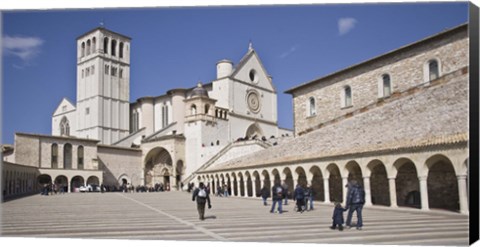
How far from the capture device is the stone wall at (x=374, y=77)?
70.7 feet

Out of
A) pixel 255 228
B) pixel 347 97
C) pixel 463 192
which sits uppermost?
pixel 347 97

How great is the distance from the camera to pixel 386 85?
85.0 feet

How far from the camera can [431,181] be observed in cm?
1780

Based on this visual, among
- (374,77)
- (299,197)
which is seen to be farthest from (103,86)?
(299,197)

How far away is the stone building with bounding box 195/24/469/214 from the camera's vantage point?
636 inches

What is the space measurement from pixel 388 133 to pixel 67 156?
109 feet

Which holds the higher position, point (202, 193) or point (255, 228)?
point (202, 193)

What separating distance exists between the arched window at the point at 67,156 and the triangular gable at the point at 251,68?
1804cm

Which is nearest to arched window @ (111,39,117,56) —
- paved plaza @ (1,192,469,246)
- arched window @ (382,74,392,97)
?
arched window @ (382,74,392,97)

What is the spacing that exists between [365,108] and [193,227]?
15.7 metres

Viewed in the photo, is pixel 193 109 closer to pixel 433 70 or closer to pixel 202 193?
pixel 433 70

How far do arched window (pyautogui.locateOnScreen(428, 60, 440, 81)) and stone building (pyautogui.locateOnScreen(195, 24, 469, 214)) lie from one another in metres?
0.05

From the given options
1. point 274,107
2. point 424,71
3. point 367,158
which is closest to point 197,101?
point 274,107

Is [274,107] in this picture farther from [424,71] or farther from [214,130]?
[424,71]
